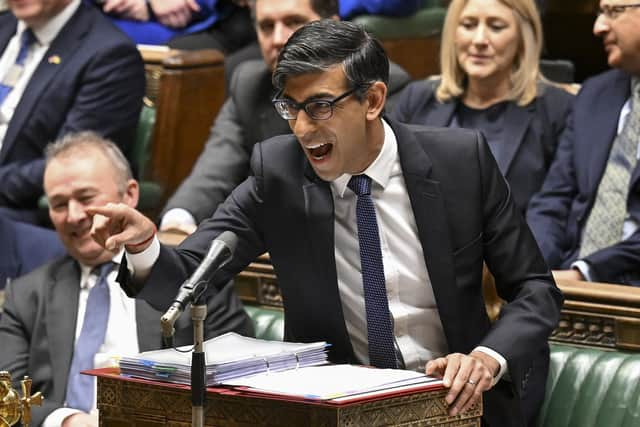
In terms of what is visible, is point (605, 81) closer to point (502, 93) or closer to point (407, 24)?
point (502, 93)

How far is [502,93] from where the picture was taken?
11.8 ft

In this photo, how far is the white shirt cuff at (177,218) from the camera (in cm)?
371

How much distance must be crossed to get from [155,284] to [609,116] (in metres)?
1.53

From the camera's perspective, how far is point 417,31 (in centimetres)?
473

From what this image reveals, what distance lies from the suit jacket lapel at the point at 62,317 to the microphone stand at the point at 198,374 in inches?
44.3

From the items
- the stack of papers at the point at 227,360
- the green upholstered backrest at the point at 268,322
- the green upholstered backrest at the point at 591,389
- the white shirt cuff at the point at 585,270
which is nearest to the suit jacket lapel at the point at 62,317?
the green upholstered backrest at the point at 268,322

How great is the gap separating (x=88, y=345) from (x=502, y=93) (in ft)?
4.36

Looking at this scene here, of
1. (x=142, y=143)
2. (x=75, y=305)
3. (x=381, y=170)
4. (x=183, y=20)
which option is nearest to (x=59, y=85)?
(x=142, y=143)

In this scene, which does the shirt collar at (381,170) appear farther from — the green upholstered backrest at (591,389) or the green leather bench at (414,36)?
the green leather bench at (414,36)

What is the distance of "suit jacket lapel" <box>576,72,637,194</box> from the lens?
3.34 meters

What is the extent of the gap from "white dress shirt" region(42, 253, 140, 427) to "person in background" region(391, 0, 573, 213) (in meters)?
0.99

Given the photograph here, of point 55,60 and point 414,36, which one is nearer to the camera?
point 55,60

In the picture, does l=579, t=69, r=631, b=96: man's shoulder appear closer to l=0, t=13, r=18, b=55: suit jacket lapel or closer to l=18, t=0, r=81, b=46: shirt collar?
l=18, t=0, r=81, b=46: shirt collar

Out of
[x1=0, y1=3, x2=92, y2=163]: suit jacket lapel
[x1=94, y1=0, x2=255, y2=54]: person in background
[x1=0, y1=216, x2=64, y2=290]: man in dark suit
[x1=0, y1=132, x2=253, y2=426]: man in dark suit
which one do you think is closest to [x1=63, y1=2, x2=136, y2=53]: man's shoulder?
[x1=0, y1=3, x2=92, y2=163]: suit jacket lapel
